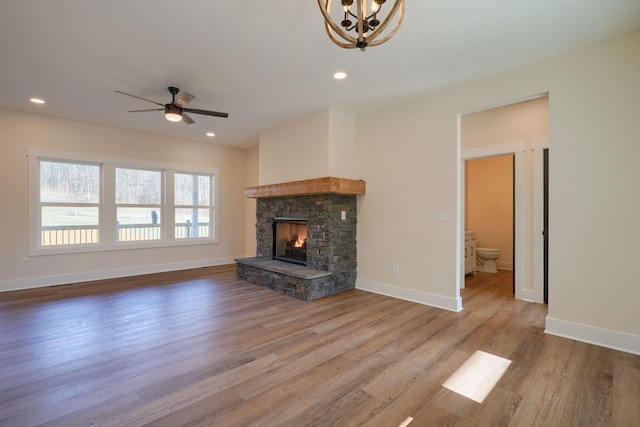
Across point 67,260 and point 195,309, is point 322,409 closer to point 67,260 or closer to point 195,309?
point 195,309

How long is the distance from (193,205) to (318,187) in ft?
12.0

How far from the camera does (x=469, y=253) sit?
213 inches

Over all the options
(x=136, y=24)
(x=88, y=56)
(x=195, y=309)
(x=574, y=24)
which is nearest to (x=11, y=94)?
(x=88, y=56)

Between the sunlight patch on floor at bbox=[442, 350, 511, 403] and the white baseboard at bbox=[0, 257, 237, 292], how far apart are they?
5.60m

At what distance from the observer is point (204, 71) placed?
323cm

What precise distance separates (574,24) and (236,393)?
12.7 feet

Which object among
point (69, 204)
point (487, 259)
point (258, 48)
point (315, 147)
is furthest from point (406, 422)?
point (69, 204)

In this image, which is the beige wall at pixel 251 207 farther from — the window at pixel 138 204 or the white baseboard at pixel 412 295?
the white baseboard at pixel 412 295

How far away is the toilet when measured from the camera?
5.67 m

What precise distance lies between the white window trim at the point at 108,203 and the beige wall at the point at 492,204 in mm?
5832

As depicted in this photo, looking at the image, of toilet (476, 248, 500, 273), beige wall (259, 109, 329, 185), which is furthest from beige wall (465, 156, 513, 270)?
beige wall (259, 109, 329, 185)

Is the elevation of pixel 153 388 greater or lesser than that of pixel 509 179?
lesser

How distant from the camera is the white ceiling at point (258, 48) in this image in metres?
2.24

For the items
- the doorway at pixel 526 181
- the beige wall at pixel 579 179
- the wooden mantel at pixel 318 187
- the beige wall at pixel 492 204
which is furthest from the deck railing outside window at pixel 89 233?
the beige wall at pixel 492 204
